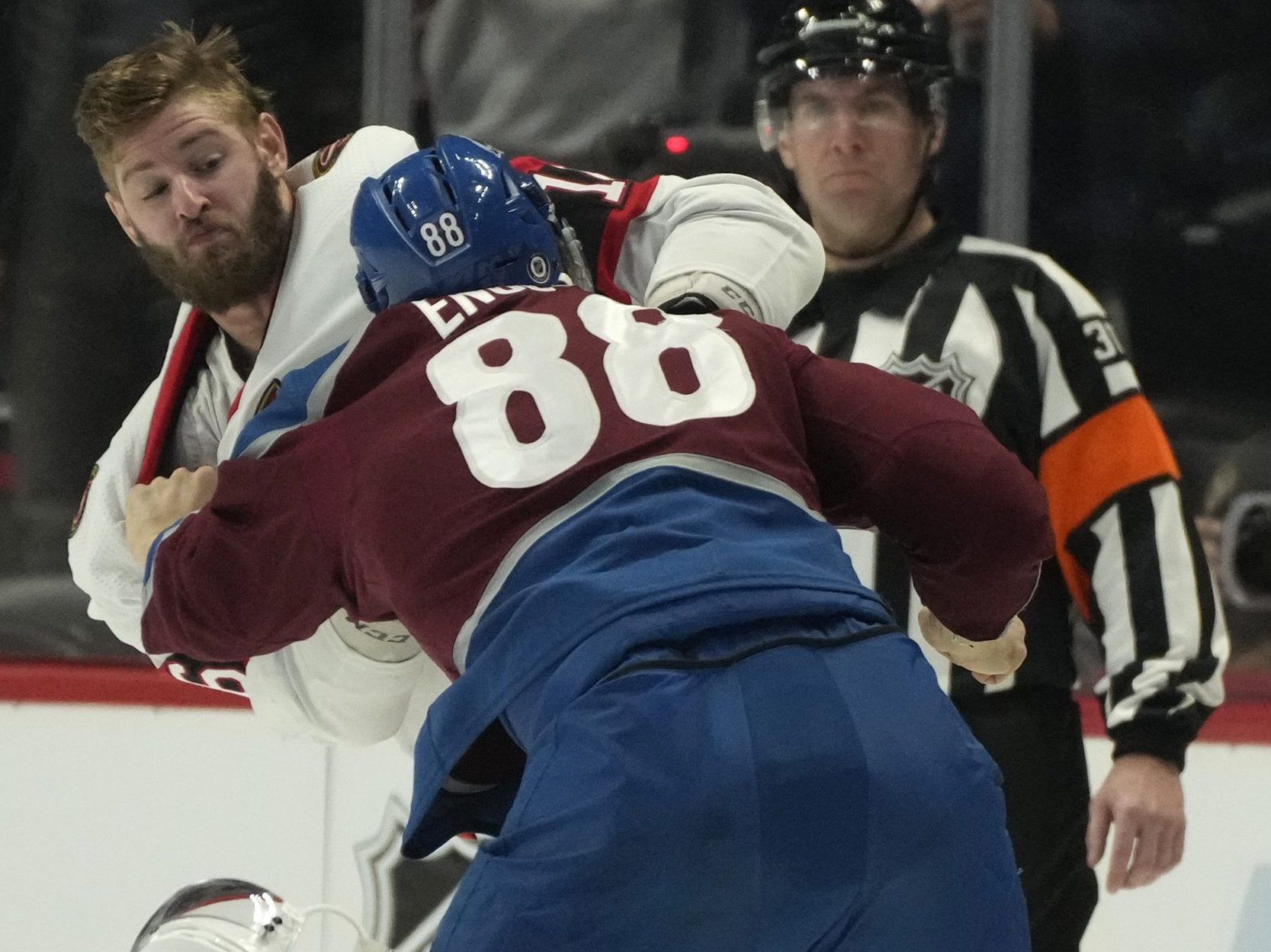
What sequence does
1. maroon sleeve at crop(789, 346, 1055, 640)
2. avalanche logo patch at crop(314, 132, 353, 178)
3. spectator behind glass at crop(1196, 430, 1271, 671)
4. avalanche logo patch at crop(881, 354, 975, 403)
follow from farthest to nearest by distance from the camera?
spectator behind glass at crop(1196, 430, 1271, 671) → avalanche logo patch at crop(881, 354, 975, 403) → avalanche logo patch at crop(314, 132, 353, 178) → maroon sleeve at crop(789, 346, 1055, 640)

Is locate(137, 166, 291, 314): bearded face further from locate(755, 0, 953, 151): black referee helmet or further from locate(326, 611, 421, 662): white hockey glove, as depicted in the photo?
locate(755, 0, 953, 151): black referee helmet

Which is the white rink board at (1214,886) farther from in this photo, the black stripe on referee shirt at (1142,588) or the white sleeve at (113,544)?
the white sleeve at (113,544)

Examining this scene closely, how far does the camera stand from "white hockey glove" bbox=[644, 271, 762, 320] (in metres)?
1.66

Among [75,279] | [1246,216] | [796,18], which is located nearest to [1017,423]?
[796,18]

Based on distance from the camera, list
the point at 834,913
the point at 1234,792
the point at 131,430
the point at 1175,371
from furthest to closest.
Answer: the point at 1175,371, the point at 1234,792, the point at 131,430, the point at 834,913

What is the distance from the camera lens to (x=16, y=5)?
2924 millimetres

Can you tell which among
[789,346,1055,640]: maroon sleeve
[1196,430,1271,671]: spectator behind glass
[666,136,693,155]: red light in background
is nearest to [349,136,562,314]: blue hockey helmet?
[789,346,1055,640]: maroon sleeve

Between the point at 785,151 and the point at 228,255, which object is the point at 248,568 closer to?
the point at 228,255

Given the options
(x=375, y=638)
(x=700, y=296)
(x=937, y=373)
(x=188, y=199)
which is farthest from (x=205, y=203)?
A: (x=937, y=373)

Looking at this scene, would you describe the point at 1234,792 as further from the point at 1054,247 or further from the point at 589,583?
the point at 589,583

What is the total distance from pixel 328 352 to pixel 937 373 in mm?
780

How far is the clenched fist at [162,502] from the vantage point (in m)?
1.75

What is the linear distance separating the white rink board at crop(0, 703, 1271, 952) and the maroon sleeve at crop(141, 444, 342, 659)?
110cm

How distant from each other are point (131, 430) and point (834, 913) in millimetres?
1131
